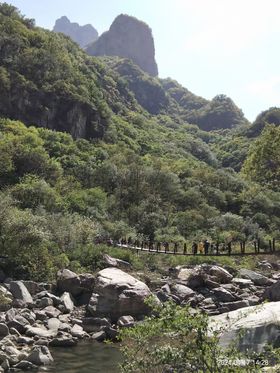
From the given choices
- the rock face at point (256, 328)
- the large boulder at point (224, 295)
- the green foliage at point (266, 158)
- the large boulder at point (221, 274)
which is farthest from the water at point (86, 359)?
the green foliage at point (266, 158)

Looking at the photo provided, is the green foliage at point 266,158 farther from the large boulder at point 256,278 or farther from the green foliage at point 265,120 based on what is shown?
the green foliage at point 265,120

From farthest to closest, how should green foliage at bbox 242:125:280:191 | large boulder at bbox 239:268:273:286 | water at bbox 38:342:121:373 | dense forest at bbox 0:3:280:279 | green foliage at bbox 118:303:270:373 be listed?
green foliage at bbox 242:125:280:191
dense forest at bbox 0:3:280:279
large boulder at bbox 239:268:273:286
water at bbox 38:342:121:373
green foliage at bbox 118:303:270:373

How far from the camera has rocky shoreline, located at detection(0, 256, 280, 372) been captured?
18062 millimetres

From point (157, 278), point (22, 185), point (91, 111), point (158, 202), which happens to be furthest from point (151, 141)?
point (157, 278)

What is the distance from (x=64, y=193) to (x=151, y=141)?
149 feet

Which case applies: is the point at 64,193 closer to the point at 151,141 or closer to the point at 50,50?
the point at 50,50

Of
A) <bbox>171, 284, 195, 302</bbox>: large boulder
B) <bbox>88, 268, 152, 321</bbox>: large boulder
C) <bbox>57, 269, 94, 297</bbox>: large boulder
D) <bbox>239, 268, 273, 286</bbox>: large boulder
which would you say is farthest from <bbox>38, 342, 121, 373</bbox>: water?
<bbox>239, 268, 273, 286</bbox>: large boulder

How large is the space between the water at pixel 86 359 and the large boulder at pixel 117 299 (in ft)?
11.3

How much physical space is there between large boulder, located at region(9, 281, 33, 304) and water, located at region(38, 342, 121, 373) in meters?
4.96

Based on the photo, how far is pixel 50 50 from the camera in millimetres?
76688

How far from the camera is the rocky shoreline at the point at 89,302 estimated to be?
18062 millimetres

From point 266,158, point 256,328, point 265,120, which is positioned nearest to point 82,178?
point 266,158

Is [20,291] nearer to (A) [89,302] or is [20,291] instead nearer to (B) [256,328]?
(A) [89,302]

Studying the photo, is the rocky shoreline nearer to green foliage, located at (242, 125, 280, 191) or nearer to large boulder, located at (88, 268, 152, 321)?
large boulder, located at (88, 268, 152, 321)
